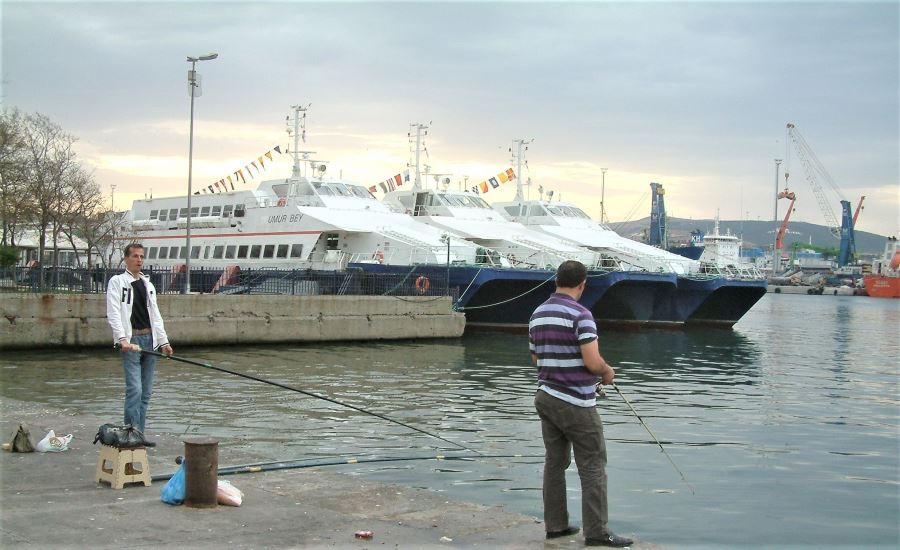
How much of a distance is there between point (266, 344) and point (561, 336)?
20973mm

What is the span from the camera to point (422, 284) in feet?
111

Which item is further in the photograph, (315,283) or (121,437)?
(315,283)

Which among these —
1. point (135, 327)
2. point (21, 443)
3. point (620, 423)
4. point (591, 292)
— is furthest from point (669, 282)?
point (21, 443)

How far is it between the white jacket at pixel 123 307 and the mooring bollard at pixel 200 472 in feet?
7.38

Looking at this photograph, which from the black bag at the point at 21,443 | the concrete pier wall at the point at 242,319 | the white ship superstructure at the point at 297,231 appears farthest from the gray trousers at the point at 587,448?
the white ship superstructure at the point at 297,231

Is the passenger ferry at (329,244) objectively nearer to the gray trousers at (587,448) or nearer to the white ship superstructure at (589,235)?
the white ship superstructure at (589,235)

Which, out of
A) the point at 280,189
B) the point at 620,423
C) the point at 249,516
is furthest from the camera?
the point at 280,189

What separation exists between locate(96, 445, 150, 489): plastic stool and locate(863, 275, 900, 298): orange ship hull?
398 feet

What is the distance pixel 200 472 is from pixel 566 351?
111 inches

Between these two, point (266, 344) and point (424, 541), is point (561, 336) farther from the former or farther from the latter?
point (266, 344)

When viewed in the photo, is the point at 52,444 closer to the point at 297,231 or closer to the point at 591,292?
the point at 591,292

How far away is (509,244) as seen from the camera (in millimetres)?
42438

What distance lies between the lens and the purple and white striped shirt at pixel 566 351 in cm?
641

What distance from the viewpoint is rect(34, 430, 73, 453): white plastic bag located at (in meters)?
8.62
